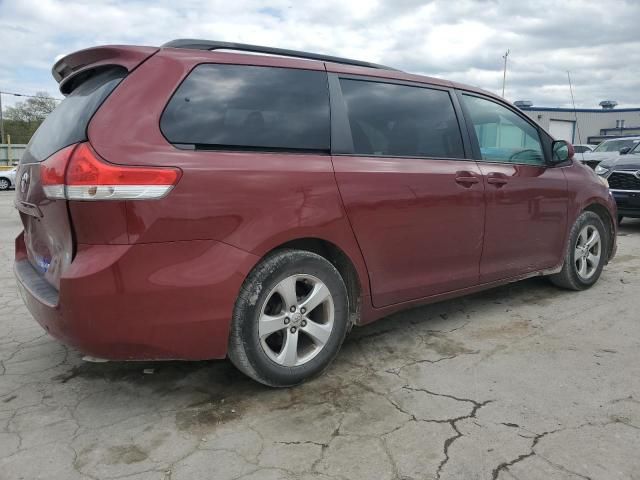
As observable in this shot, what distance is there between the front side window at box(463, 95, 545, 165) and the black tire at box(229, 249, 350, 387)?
1.66 meters

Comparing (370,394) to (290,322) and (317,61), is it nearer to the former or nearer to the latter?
(290,322)

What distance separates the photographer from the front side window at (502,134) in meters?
3.85

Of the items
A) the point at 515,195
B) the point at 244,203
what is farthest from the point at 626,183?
the point at 244,203

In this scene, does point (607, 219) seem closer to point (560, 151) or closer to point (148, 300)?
point (560, 151)

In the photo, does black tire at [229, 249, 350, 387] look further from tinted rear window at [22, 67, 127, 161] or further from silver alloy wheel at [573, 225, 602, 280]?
silver alloy wheel at [573, 225, 602, 280]

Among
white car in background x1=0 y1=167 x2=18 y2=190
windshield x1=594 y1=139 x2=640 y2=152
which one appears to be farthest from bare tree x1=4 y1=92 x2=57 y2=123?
windshield x1=594 y1=139 x2=640 y2=152

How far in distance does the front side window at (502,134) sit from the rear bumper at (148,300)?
2.14 metres

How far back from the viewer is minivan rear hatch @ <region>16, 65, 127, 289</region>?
2.41 metres

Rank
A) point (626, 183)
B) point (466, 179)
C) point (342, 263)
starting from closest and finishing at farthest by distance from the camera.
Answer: point (342, 263), point (466, 179), point (626, 183)

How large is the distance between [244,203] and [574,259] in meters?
3.37

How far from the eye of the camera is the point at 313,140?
2881 millimetres

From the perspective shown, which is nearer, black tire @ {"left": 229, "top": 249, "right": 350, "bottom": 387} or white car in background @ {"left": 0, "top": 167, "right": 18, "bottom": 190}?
black tire @ {"left": 229, "top": 249, "right": 350, "bottom": 387}

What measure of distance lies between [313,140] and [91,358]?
1553 millimetres

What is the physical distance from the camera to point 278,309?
9.16 feet
